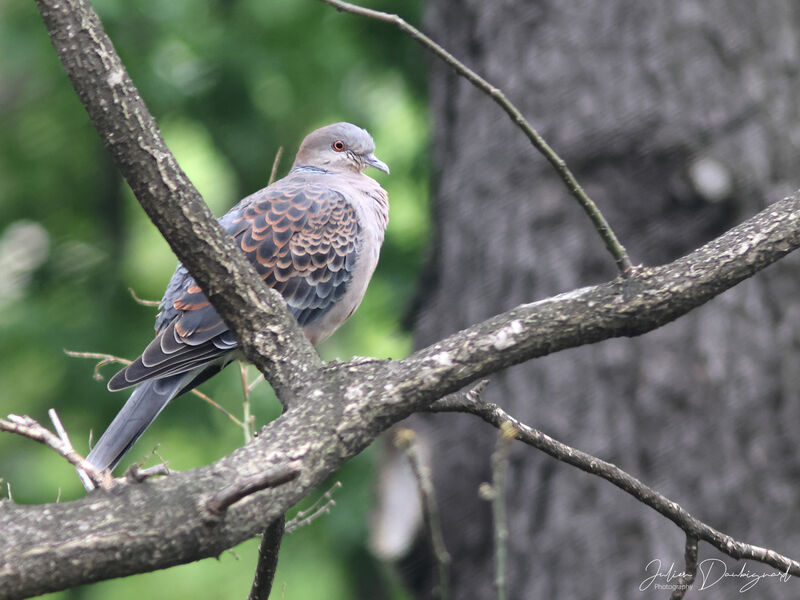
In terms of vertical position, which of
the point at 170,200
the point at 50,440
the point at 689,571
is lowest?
the point at 689,571

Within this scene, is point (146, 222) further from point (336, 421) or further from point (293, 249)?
point (336, 421)

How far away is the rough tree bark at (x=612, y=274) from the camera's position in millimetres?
3877

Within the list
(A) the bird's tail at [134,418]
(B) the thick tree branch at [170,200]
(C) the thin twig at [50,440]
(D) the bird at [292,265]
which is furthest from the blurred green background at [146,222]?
(C) the thin twig at [50,440]

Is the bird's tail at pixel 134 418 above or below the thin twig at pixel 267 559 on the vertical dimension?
above

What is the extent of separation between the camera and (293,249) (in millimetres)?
3521

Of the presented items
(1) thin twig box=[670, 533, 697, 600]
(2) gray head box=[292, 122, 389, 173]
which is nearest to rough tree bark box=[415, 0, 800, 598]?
(2) gray head box=[292, 122, 389, 173]

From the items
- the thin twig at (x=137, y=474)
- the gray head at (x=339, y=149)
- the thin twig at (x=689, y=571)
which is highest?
the gray head at (x=339, y=149)

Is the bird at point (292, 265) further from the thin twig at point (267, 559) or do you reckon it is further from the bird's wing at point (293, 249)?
the thin twig at point (267, 559)

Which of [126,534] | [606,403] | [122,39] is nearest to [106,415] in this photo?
[122,39]

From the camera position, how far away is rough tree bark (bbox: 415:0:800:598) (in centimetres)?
388

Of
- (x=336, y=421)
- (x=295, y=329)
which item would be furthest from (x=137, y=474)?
(x=295, y=329)

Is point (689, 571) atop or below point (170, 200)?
below

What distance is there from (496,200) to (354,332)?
2956 millimetres

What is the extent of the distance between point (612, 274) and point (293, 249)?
146 centimetres
